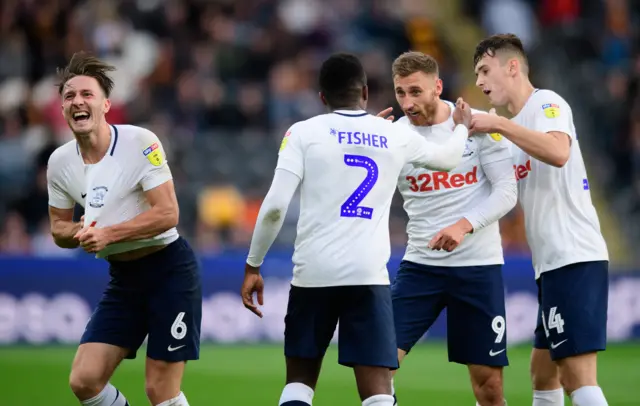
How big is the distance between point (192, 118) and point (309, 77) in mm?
2244

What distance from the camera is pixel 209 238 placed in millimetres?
16203

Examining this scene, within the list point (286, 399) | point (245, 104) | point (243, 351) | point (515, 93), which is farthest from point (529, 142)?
point (245, 104)

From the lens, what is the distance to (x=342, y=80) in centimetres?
679

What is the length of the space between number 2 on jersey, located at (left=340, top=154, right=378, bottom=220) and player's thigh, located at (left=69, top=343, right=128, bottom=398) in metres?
1.81

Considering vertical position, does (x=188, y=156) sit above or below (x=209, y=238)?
above

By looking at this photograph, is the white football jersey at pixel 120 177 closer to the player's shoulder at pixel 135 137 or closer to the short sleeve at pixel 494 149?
the player's shoulder at pixel 135 137

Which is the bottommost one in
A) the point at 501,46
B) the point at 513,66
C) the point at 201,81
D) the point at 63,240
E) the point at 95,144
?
the point at 63,240

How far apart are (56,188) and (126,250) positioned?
67cm

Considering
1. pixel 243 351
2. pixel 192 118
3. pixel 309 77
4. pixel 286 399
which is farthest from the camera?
pixel 309 77

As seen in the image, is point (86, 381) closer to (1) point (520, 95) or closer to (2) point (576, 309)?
(2) point (576, 309)

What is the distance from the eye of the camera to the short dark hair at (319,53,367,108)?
675 cm

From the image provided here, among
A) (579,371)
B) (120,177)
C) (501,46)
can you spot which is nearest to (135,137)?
(120,177)

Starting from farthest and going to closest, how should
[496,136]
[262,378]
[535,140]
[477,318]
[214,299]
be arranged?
[214,299]
[262,378]
[477,318]
[496,136]
[535,140]

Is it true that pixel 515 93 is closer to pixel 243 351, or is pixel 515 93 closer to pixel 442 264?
pixel 442 264
